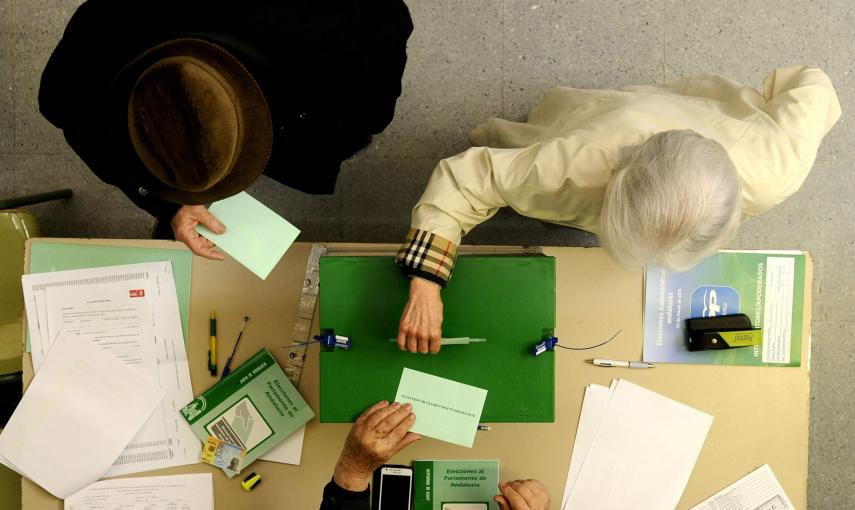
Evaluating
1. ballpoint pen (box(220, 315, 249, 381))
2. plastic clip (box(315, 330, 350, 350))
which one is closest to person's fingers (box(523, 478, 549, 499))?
plastic clip (box(315, 330, 350, 350))

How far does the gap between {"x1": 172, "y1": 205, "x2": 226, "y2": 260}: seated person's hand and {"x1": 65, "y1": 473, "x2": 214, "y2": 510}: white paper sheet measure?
499 mm

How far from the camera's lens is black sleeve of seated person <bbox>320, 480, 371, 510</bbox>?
1146mm

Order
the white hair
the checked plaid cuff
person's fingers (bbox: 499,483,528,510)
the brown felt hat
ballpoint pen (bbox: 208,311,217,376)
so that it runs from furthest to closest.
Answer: ballpoint pen (bbox: 208,311,217,376)
person's fingers (bbox: 499,483,528,510)
the checked plaid cuff
the white hair
the brown felt hat

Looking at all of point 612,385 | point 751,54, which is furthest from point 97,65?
point 751,54

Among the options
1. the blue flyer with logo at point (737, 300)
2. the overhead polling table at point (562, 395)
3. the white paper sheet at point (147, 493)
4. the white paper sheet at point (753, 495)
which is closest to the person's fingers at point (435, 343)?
the overhead polling table at point (562, 395)

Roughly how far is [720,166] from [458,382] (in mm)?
607

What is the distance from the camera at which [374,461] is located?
1.12 meters

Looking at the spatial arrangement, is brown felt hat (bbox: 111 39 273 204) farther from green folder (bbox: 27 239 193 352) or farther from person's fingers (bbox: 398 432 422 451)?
person's fingers (bbox: 398 432 422 451)

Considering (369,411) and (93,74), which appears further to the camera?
(369,411)

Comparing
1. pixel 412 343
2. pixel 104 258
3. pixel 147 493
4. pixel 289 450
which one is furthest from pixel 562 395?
pixel 104 258

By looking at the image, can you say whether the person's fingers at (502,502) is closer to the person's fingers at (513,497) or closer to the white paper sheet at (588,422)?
the person's fingers at (513,497)

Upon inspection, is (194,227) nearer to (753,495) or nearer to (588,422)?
(588,422)

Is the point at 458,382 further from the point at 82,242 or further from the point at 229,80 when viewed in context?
the point at 82,242

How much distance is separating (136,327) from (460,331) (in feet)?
2.36
